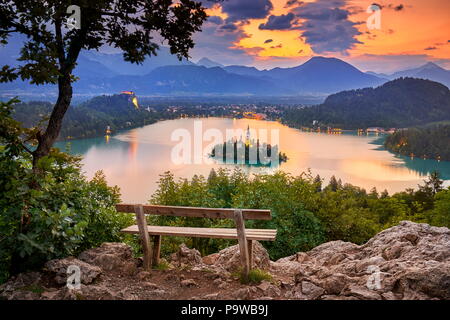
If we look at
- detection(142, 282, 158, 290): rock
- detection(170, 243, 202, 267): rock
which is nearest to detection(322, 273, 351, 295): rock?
detection(142, 282, 158, 290): rock

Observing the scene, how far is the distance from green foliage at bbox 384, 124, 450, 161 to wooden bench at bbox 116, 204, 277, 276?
4521 inches

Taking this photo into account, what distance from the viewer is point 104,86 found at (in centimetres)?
16925

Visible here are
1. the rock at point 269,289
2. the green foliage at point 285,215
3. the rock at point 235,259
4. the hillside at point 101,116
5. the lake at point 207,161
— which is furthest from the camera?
the hillside at point 101,116

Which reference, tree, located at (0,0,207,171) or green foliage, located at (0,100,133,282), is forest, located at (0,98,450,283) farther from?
tree, located at (0,0,207,171)

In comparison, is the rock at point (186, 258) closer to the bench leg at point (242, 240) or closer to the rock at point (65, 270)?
the bench leg at point (242, 240)

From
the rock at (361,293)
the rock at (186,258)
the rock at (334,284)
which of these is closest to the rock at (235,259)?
the rock at (186,258)

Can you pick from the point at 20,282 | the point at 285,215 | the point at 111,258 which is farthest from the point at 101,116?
the point at 20,282

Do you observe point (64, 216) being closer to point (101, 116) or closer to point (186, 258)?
point (186, 258)

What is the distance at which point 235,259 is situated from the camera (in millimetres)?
6543

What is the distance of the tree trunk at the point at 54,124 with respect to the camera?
5.55 metres

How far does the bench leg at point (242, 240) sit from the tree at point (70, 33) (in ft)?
9.40
